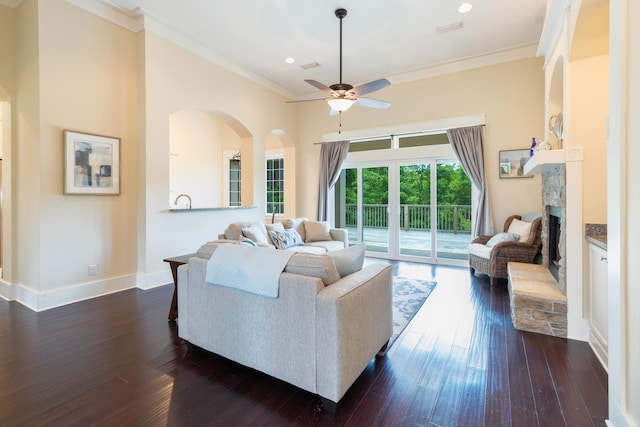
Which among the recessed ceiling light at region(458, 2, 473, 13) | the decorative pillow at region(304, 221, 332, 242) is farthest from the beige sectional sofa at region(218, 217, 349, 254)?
the recessed ceiling light at region(458, 2, 473, 13)

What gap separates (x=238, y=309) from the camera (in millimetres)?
2018

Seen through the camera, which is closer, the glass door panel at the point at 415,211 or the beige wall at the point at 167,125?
the beige wall at the point at 167,125

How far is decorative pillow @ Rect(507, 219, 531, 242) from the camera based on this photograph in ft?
13.5

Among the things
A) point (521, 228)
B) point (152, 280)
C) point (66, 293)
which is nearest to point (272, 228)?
point (152, 280)

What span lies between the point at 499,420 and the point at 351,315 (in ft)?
3.16

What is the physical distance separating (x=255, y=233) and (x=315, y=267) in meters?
2.40

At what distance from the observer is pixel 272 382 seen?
198cm

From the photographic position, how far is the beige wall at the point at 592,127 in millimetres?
2496

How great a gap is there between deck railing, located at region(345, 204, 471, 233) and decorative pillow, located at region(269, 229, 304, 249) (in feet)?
6.36

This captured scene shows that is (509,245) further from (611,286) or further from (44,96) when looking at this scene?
(44,96)

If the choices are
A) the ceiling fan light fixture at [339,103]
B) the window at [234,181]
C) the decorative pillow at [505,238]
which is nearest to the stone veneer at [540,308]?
the decorative pillow at [505,238]

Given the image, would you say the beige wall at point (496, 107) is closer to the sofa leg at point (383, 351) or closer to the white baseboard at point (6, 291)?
the sofa leg at point (383, 351)

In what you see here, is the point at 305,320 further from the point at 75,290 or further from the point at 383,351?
the point at 75,290

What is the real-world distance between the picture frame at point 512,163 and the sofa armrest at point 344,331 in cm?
394
